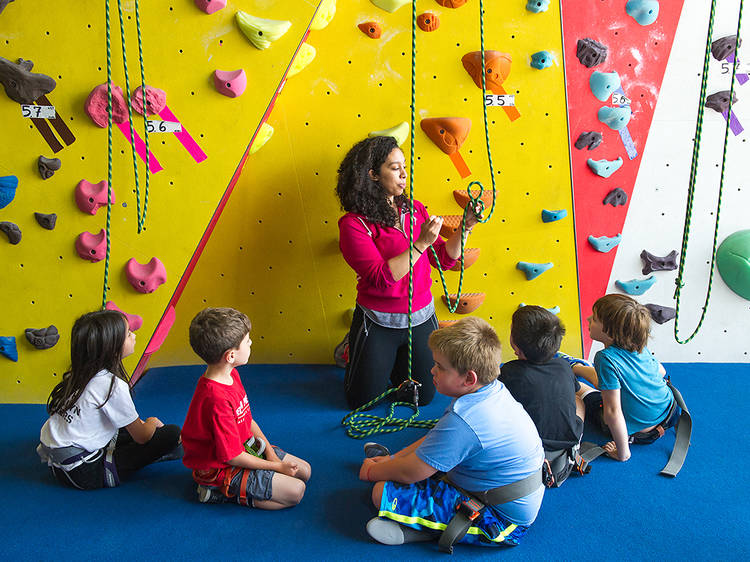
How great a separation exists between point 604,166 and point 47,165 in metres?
2.35

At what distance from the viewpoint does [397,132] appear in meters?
2.52

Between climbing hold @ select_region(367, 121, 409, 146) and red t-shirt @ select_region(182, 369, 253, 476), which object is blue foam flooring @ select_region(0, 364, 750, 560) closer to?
red t-shirt @ select_region(182, 369, 253, 476)

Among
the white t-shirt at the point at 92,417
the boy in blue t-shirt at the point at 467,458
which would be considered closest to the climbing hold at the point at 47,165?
the white t-shirt at the point at 92,417

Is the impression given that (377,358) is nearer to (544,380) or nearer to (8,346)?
(544,380)

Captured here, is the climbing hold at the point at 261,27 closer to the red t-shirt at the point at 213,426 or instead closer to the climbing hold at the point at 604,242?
the red t-shirt at the point at 213,426

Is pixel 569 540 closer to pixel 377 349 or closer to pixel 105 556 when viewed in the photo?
pixel 377 349

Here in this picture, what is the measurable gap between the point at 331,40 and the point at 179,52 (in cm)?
65

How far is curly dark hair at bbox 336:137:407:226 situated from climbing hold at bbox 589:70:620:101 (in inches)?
37.1

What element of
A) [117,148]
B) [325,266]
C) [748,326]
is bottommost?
[748,326]

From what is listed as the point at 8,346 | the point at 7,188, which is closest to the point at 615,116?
the point at 7,188

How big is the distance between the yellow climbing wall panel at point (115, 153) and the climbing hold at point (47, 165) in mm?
24

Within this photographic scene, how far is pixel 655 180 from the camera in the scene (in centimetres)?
266

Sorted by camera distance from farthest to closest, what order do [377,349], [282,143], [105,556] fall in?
[282,143] → [377,349] → [105,556]

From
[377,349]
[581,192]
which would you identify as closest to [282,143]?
[377,349]
